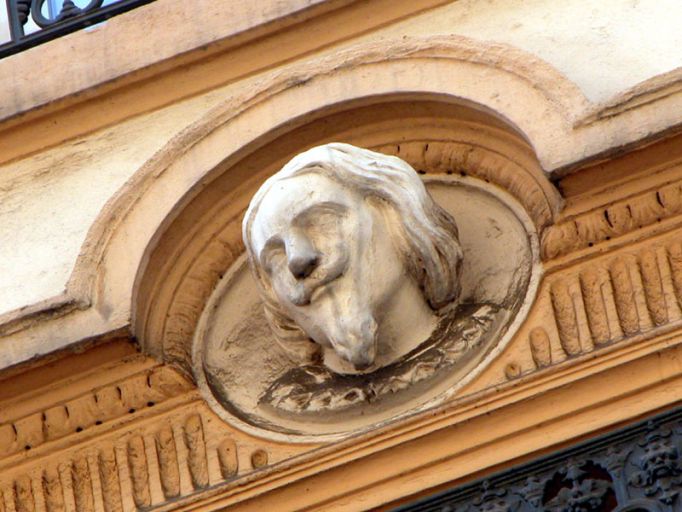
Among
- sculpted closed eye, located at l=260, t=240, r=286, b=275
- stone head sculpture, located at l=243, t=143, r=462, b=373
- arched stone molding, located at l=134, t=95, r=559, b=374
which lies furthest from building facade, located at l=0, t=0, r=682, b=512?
sculpted closed eye, located at l=260, t=240, r=286, b=275

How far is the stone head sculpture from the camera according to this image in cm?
862

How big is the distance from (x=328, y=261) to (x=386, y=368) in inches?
14.1

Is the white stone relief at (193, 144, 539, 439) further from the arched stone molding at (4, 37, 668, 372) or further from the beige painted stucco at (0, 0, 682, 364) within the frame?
the beige painted stucco at (0, 0, 682, 364)

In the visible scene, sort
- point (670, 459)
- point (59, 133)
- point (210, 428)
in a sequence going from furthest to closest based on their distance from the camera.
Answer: point (59, 133)
point (210, 428)
point (670, 459)

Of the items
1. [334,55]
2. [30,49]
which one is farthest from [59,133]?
[334,55]

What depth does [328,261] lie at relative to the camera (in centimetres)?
861

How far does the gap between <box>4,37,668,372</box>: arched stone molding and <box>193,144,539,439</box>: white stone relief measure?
206mm

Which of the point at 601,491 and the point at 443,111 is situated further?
the point at 443,111

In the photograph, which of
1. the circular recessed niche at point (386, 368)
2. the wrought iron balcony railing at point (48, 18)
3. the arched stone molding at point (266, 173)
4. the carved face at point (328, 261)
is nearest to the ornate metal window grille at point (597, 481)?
the circular recessed niche at point (386, 368)

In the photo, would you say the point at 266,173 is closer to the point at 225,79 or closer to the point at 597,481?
the point at 225,79

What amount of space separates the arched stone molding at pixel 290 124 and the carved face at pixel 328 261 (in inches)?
14.2

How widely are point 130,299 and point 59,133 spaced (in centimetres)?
88

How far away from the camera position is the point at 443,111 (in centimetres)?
897

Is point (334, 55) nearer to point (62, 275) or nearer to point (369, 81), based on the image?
point (369, 81)
